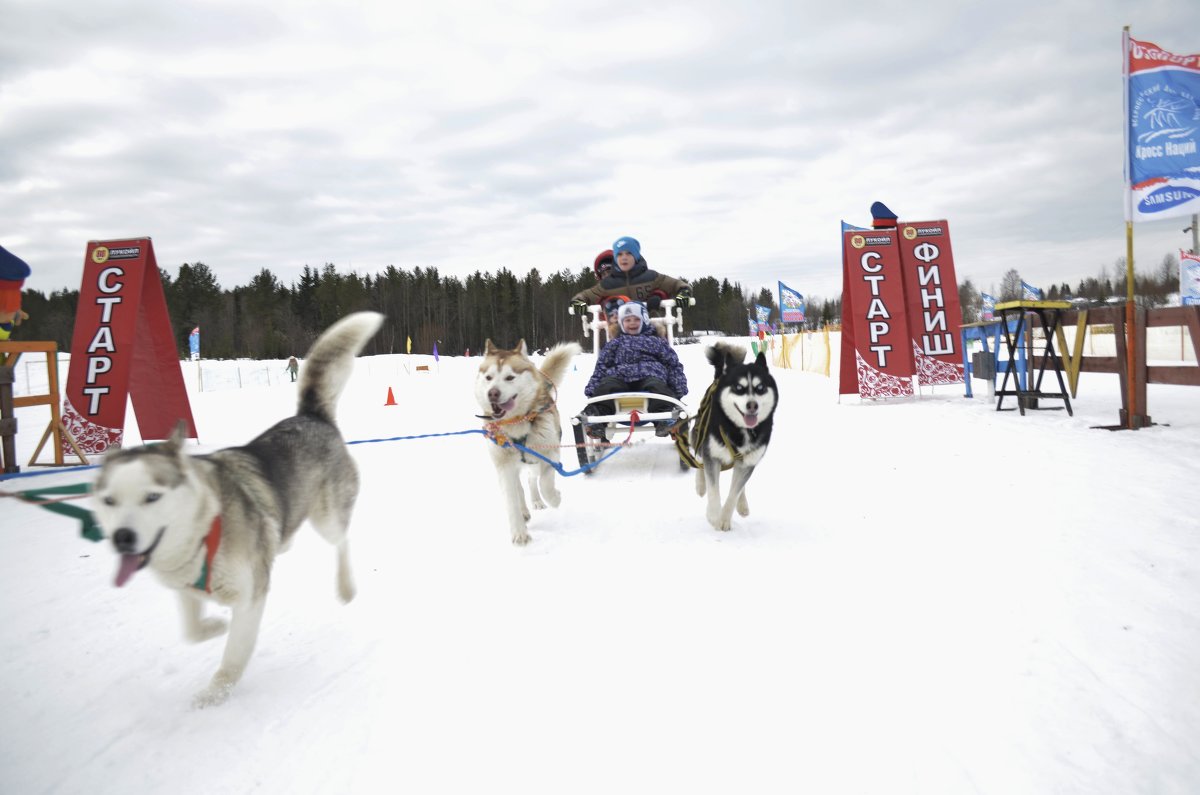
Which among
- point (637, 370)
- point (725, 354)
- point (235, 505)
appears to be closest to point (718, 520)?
point (725, 354)

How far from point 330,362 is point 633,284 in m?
5.95

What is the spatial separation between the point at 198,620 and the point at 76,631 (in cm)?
100

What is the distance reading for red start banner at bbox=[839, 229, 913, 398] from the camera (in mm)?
10203

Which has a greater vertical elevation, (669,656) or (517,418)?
(517,418)

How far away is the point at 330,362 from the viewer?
301 centimetres

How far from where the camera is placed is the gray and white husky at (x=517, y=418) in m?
3.89

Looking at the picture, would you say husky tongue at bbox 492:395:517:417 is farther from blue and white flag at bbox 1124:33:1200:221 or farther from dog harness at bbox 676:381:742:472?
blue and white flag at bbox 1124:33:1200:221

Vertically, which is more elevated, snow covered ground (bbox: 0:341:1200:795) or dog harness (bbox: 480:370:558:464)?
dog harness (bbox: 480:370:558:464)

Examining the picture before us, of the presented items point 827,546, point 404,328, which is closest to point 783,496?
point 827,546

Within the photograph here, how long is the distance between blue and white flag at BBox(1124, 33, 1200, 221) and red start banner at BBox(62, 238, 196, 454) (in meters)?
10.1

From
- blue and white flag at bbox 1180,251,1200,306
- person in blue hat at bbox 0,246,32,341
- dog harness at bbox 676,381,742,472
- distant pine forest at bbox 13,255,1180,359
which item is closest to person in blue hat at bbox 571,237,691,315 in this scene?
dog harness at bbox 676,381,742,472

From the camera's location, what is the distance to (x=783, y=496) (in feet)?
15.6

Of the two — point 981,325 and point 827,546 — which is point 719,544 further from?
point 981,325

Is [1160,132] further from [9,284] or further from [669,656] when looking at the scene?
[9,284]
